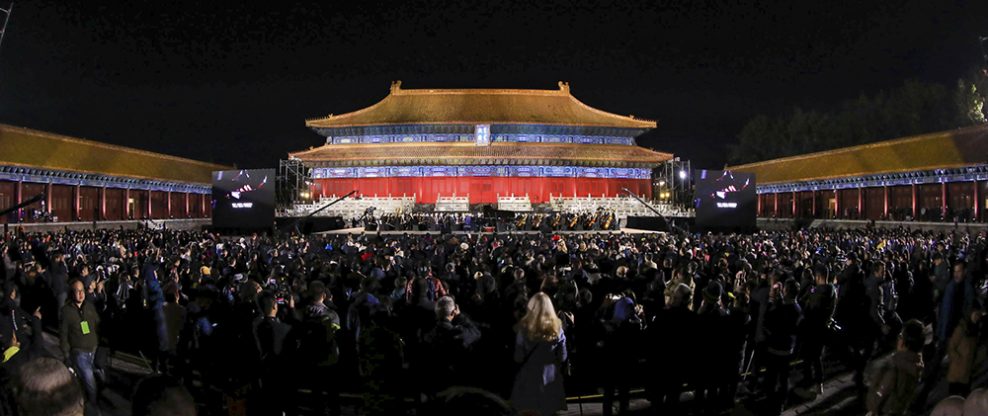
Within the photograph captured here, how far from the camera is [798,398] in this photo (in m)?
8.76

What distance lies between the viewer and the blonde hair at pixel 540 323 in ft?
19.1

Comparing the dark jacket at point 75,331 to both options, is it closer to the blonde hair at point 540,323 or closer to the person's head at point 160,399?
the blonde hair at point 540,323

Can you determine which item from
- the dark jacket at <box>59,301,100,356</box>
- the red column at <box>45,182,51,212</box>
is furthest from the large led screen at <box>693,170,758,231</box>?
the red column at <box>45,182,51,212</box>

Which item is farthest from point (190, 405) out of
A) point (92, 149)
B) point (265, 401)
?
point (92, 149)

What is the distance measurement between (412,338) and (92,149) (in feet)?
153

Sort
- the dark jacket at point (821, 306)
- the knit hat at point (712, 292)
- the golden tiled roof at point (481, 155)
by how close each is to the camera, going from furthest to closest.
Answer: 1. the golden tiled roof at point (481, 155)
2. the dark jacket at point (821, 306)
3. the knit hat at point (712, 292)

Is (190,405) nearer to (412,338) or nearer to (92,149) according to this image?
(412,338)

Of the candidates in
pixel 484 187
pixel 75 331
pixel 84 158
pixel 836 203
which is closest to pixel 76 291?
pixel 75 331

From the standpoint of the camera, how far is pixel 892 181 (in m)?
42.2

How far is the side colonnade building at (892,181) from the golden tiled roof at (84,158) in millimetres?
46354

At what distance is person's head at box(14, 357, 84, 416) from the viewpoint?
10.8 feet

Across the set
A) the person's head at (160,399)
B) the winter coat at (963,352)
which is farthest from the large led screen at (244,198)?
the person's head at (160,399)

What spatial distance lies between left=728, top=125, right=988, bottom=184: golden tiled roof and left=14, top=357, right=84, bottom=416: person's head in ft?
138

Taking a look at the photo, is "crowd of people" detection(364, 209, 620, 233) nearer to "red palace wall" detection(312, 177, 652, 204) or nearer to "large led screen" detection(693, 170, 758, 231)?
"large led screen" detection(693, 170, 758, 231)
